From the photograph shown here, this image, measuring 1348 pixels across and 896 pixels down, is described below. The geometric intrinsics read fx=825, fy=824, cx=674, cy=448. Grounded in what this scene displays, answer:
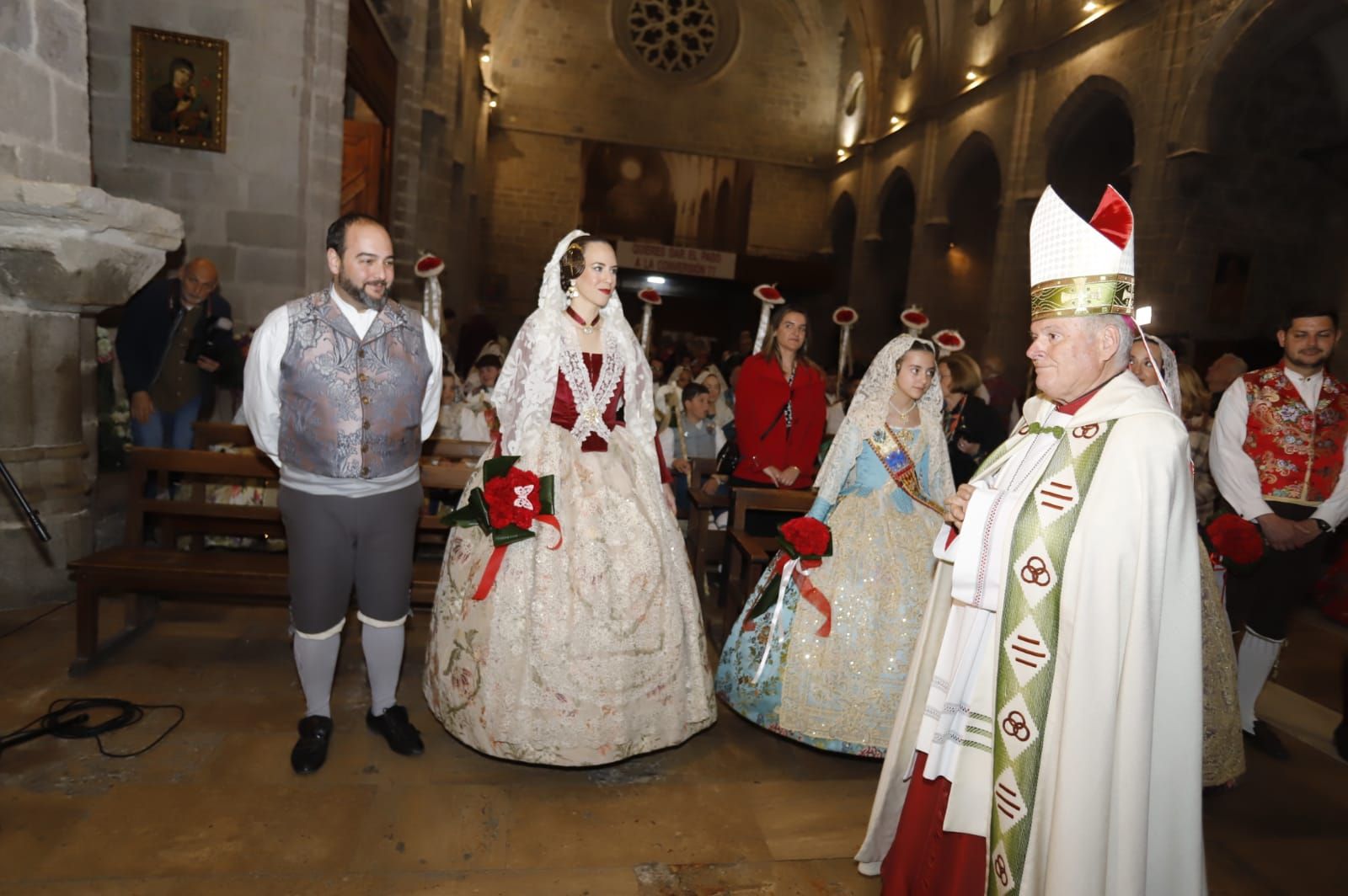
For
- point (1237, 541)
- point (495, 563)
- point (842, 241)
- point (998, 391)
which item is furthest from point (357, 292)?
point (842, 241)

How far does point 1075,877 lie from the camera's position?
1802 millimetres

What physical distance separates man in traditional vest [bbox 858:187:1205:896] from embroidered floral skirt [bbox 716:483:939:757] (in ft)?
3.18

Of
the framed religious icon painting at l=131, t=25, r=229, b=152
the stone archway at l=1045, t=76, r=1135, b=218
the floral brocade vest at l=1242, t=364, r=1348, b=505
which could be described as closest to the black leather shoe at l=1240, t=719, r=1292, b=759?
the floral brocade vest at l=1242, t=364, r=1348, b=505

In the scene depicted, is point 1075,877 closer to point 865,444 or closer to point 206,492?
point 865,444

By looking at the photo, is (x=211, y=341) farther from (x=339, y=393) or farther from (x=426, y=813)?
(x=426, y=813)

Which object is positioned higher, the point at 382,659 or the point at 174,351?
the point at 174,351

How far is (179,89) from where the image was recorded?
5.80 m

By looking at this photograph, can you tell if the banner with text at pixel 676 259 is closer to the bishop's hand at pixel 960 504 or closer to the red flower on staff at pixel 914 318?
the red flower on staff at pixel 914 318

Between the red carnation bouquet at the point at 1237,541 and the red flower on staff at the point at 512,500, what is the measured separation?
2.93 m

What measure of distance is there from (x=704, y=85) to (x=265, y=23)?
17632 millimetres

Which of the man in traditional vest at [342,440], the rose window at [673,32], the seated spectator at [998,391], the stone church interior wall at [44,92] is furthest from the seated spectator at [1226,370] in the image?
the rose window at [673,32]

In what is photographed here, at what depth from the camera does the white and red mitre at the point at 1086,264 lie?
1.92 m

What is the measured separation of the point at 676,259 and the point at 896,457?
55.8 ft

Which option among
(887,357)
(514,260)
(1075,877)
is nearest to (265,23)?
(887,357)
